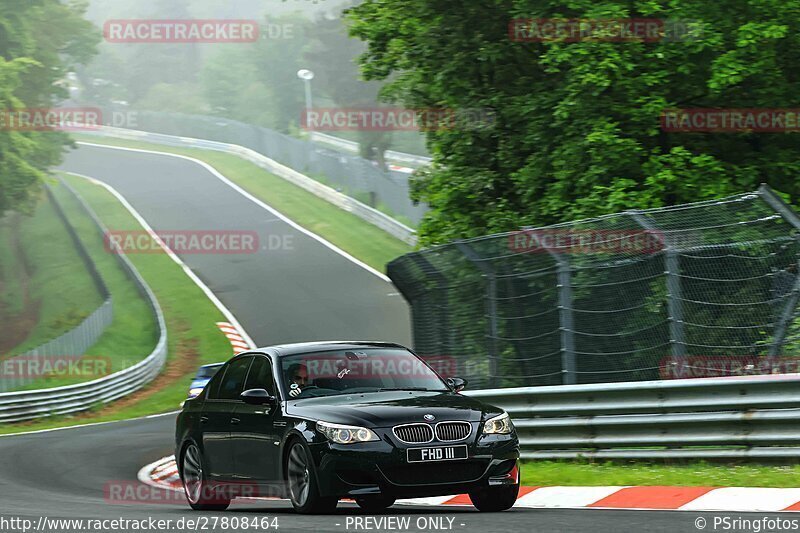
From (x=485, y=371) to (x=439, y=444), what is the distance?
5.61 metres

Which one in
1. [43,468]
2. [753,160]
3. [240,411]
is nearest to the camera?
[240,411]

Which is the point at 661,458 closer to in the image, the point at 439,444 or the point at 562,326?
the point at 562,326

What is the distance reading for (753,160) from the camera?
19.6m

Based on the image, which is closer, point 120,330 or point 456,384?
point 456,384

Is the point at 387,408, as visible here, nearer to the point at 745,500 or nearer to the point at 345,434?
the point at 345,434

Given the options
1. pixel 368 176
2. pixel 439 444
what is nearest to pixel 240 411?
pixel 439 444

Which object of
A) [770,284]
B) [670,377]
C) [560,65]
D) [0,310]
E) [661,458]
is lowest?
[0,310]

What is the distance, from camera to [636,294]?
12.3 meters

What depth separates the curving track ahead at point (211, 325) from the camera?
29.8 ft

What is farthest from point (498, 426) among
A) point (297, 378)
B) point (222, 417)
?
point (222, 417)

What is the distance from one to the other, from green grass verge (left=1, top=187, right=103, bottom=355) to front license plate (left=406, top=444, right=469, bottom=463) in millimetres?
36158

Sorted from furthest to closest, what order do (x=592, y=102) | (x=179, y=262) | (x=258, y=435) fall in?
(x=179, y=262) → (x=592, y=102) → (x=258, y=435)

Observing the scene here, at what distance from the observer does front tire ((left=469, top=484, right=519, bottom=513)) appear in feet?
32.3

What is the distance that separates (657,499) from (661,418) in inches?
78.6
